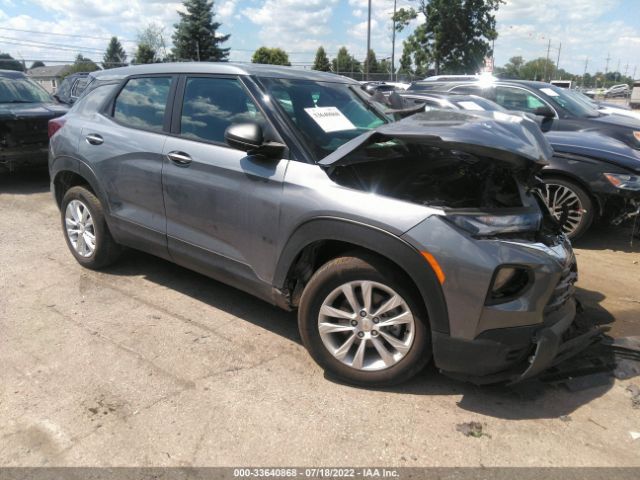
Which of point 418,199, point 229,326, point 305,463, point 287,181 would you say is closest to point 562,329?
point 418,199

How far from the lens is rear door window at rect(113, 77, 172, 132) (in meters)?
3.87

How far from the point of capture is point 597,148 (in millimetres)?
5496

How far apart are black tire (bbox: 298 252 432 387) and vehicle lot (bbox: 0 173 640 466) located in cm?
12

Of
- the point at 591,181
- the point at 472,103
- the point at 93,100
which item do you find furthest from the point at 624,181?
the point at 93,100

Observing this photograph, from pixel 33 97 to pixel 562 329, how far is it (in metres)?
9.54

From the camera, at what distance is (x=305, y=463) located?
2398 mm

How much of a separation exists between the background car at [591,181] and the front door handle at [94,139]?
9.37 ft

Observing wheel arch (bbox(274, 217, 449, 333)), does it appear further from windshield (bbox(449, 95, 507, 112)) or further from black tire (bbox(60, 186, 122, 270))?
windshield (bbox(449, 95, 507, 112))

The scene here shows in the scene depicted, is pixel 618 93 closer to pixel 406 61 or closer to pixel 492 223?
pixel 406 61

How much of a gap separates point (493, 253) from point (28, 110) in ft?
26.7

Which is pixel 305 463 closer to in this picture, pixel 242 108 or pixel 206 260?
pixel 206 260

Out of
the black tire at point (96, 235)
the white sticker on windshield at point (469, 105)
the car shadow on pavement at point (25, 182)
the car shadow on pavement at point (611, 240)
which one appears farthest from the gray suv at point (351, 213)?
the car shadow on pavement at point (25, 182)

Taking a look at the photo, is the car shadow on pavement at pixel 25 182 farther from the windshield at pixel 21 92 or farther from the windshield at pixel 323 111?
the windshield at pixel 323 111

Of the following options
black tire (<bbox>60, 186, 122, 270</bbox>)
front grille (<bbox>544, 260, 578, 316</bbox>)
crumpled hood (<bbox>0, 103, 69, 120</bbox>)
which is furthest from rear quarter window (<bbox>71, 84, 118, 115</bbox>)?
crumpled hood (<bbox>0, 103, 69, 120</bbox>)
